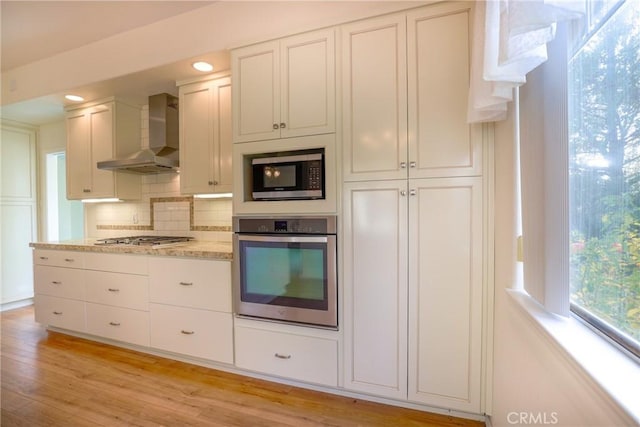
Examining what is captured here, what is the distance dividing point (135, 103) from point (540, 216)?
12.4 feet

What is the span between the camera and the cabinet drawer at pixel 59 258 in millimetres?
2717

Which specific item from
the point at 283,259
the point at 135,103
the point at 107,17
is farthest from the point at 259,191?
the point at 135,103

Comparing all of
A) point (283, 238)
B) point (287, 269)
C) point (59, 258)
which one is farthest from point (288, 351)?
point (59, 258)

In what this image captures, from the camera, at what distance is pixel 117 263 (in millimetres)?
2521

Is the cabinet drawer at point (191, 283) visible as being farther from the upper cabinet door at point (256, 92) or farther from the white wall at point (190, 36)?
the white wall at point (190, 36)

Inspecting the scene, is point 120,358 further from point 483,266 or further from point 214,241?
point 483,266

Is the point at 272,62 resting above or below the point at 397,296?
above

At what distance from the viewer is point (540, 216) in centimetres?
97

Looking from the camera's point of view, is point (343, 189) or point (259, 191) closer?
point (343, 189)

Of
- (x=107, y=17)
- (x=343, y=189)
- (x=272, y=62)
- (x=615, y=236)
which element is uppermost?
(x=107, y=17)

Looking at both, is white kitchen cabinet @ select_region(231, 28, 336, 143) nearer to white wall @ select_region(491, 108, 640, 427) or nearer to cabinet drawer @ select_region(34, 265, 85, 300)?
white wall @ select_region(491, 108, 640, 427)

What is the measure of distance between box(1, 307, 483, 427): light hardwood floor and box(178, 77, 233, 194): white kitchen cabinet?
148 centimetres

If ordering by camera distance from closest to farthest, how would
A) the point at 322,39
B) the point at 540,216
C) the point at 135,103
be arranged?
the point at 540,216 < the point at 322,39 < the point at 135,103

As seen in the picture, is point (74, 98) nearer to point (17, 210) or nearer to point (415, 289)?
point (17, 210)
